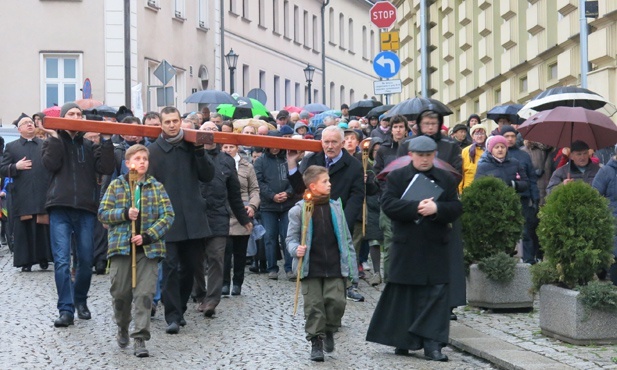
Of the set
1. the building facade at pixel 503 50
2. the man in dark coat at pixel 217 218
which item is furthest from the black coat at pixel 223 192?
the building facade at pixel 503 50

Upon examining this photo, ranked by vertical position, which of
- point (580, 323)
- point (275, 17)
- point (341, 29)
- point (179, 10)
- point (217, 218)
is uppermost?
point (341, 29)

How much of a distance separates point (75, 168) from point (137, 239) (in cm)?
185

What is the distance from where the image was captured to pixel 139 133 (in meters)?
12.3

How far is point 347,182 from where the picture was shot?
46.0 feet

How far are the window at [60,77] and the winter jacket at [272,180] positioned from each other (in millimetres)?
21604

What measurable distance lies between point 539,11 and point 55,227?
1596 cm

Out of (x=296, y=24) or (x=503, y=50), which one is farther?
(x=296, y=24)

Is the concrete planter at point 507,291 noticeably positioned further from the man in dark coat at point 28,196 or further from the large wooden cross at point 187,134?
the man in dark coat at point 28,196

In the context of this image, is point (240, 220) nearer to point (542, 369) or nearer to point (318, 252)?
point (318, 252)

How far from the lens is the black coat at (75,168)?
42.9 ft

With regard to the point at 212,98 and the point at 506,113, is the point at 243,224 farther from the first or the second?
the point at 212,98

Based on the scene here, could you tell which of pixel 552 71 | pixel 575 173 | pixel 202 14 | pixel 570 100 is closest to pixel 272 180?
pixel 570 100

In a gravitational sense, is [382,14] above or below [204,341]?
above

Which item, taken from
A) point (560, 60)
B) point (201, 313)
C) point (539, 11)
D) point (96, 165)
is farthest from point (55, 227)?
point (539, 11)
